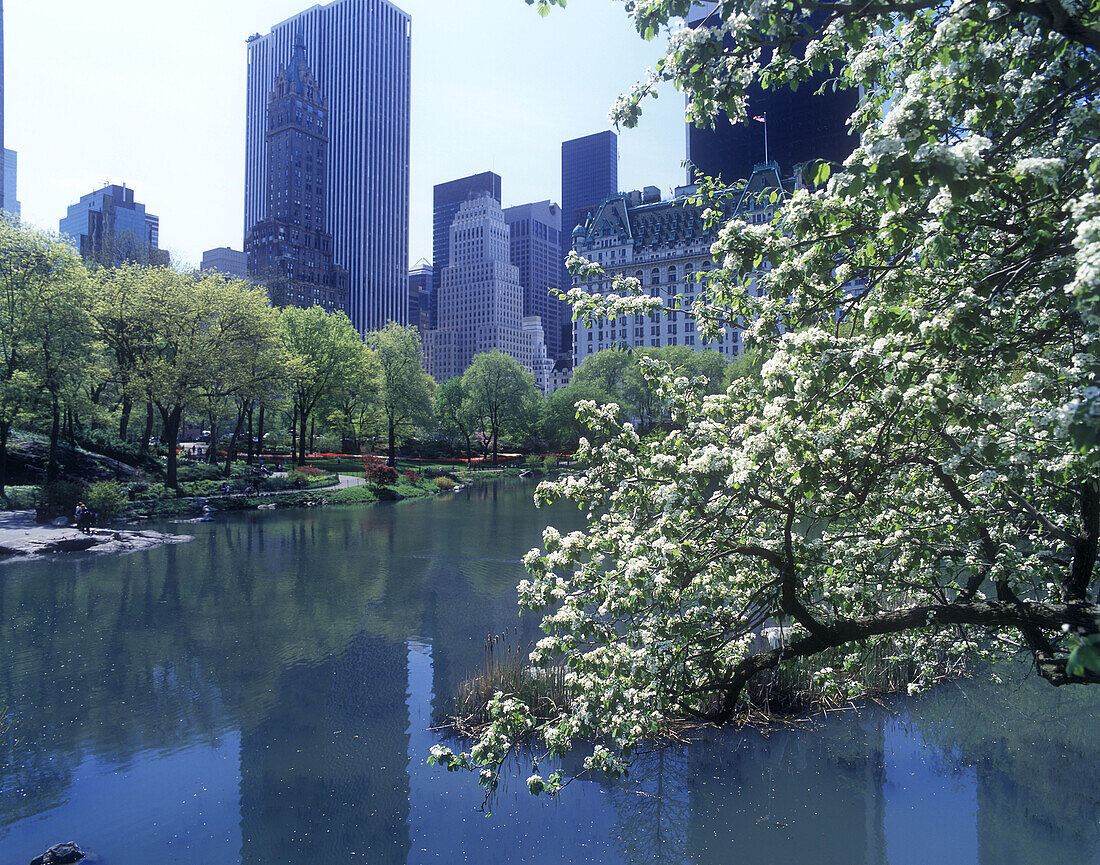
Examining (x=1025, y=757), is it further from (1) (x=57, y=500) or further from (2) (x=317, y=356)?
(2) (x=317, y=356)

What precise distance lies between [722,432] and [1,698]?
15860 mm

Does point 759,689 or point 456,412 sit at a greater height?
point 456,412

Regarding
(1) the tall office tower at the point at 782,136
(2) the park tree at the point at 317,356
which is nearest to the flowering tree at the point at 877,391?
(2) the park tree at the point at 317,356

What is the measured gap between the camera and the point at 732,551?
6250 mm

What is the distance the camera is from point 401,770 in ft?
37.3

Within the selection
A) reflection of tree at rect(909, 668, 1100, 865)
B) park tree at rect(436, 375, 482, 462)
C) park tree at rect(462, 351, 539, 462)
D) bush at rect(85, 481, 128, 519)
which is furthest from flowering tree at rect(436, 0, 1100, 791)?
park tree at rect(436, 375, 482, 462)

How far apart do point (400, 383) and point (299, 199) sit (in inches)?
A: 5873

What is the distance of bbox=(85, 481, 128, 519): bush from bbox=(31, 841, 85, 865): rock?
26948 mm

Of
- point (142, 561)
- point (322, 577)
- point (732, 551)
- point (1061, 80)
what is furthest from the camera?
point (142, 561)

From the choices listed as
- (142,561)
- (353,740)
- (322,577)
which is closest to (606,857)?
(353,740)

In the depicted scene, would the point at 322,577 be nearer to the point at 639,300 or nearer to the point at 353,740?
the point at 353,740

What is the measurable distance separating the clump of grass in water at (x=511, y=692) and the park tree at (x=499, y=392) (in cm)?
6680

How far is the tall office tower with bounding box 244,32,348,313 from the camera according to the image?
167125mm

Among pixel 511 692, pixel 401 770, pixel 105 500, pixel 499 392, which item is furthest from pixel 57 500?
pixel 499 392
